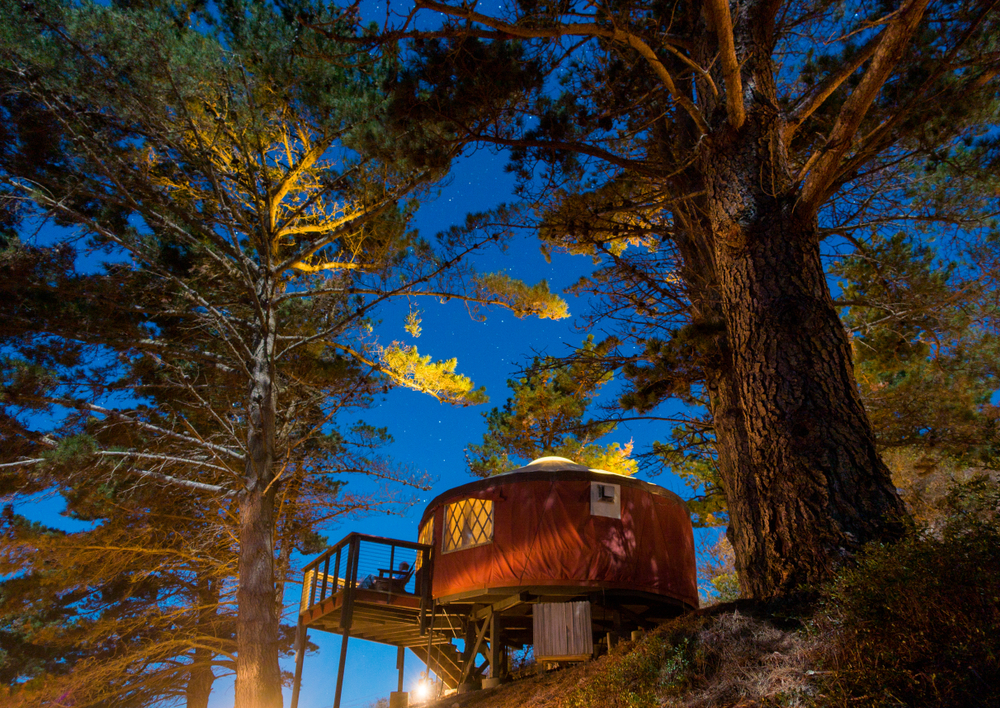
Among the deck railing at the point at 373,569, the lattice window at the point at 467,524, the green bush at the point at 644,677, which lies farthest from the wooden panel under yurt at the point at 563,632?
the deck railing at the point at 373,569

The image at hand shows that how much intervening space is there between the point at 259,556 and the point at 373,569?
287cm

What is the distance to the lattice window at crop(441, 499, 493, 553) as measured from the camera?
9.16 m

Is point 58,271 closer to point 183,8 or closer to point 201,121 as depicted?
point 201,121

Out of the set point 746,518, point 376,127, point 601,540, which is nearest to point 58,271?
point 376,127

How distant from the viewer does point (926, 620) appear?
8.71ft

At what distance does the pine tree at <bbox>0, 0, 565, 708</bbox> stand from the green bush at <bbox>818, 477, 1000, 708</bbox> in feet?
17.5

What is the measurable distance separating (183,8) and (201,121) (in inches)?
55.1

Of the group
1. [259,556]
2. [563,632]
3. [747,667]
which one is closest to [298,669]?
[259,556]

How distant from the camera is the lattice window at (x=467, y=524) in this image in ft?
30.0

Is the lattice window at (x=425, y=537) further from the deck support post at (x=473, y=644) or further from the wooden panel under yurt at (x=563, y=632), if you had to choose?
the wooden panel under yurt at (x=563, y=632)

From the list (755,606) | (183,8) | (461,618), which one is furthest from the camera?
(461,618)

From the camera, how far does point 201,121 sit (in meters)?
8.62

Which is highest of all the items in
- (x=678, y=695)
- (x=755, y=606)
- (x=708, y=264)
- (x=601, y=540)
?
(x=708, y=264)

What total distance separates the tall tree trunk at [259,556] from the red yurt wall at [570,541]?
2708mm
